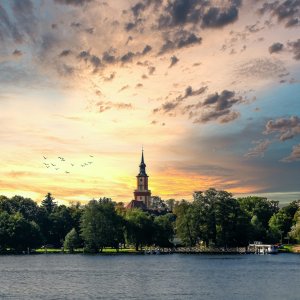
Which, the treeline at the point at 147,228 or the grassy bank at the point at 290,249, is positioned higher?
the treeline at the point at 147,228

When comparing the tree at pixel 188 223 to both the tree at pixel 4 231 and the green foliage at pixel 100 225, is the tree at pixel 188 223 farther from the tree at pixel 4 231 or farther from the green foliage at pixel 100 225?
the tree at pixel 4 231

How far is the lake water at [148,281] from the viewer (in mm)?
68750

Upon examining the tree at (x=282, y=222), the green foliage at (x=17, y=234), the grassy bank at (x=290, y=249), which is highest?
the tree at (x=282, y=222)

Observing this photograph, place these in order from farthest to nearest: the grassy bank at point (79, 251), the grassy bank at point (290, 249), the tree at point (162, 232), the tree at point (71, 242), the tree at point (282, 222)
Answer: the tree at point (282, 222) → the grassy bank at point (290, 249) → the tree at point (162, 232) → the grassy bank at point (79, 251) → the tree at point (71, 242)

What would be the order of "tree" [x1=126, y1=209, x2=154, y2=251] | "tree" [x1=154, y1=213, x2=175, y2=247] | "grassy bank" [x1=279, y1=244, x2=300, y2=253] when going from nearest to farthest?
1. "tree" [x1=126, y1=209, x2=154, y2=251]
2. "tree" [x1=154, y1=213, x2=175, y2=247]
3. "grassy bank" [x1=279, y1=244, x2=300, y2=253]

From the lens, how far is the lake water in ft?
226

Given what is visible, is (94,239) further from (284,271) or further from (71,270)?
(284,271)

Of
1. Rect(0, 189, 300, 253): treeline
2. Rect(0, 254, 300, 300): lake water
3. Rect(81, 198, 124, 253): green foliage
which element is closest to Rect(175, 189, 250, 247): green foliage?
Rect(0, 189, 300, 253): treeline

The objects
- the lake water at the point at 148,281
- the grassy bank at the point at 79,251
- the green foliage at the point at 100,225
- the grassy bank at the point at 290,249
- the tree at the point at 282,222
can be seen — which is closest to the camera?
the lake water at the point at 148,281

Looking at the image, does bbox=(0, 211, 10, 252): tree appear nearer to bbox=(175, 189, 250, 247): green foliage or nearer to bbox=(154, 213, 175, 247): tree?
bbox=(154, 213, 175, 247): tree

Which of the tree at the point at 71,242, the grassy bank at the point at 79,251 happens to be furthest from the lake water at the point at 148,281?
the grassy bank at the point at 79,251

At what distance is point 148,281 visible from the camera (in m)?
82.6

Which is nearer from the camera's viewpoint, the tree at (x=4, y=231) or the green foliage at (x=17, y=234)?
the tree at (x=4, y=231)

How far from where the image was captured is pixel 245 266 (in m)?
111
